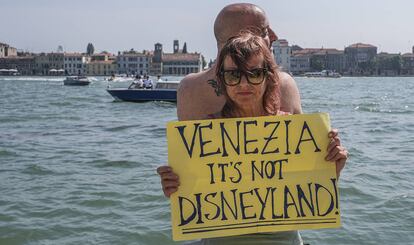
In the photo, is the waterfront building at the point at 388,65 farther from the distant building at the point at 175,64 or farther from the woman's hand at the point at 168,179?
the woman's hand at the point at 168,179

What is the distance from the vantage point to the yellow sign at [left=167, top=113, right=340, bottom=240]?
8.69 feet

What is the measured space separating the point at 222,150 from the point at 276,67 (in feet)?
1.44

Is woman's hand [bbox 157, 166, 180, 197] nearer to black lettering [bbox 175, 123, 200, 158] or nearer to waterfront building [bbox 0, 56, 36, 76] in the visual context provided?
black lettering [bbox 175, 123, 200, 158]

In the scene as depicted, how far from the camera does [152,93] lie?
31438mm

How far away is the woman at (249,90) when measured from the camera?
2.43 m

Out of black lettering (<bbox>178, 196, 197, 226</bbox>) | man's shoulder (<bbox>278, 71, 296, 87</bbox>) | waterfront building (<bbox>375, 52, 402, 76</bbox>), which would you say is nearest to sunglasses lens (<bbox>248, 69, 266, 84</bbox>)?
man's shoulder (<bbox>278, 71, 296, 87</bbox>)

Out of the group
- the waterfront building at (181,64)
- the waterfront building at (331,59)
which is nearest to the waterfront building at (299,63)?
the waterfront building at (331,59)

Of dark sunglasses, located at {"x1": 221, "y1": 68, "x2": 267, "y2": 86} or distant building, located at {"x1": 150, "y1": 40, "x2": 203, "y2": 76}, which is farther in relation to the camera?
distant building, located at {"x1": 150, "y1": 40, "x2": 203, "y2": 76}

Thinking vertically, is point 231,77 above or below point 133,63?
below

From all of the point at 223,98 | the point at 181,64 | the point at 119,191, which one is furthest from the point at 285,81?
the point at 181,64

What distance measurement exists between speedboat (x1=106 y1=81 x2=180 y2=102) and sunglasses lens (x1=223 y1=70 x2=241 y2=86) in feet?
92.9

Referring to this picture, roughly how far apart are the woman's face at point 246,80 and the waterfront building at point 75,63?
161 m

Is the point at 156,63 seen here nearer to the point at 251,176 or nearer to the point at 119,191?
the point at 119,191

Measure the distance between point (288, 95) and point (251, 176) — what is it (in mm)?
440
